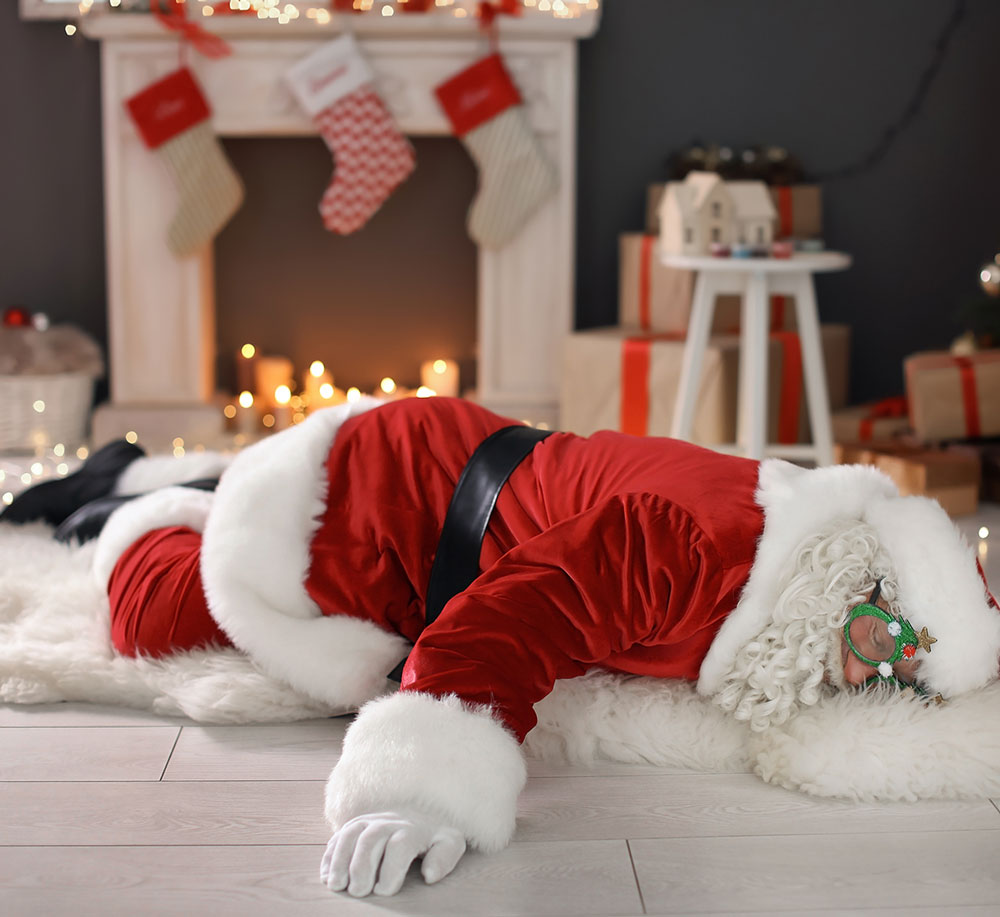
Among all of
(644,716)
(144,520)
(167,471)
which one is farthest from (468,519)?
(167,471)

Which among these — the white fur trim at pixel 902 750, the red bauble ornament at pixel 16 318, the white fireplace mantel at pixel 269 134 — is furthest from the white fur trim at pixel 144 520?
the red bauble ornament at pixel 16 318

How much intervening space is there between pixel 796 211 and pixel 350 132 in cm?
137

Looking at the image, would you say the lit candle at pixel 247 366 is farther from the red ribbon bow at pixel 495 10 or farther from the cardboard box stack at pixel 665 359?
the red ribbon bow at pixel 495 10

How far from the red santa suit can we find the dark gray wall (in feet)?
7.32

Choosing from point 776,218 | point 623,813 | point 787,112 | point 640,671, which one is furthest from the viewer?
point 787,112

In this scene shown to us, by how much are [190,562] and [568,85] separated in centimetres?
232

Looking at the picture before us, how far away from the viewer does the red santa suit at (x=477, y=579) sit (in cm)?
128

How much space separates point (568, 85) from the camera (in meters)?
3.60

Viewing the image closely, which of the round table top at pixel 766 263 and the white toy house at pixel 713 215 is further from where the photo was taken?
the white toy house at pixel 713 215

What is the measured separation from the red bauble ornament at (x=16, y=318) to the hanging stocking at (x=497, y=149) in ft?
4.57

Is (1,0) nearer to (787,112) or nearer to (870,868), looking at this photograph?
(787,112)

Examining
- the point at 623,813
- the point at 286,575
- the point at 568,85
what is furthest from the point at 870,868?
the point at 568,85

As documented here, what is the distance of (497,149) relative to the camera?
3.61m

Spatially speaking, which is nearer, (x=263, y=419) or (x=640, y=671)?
(x=640, y=671)
